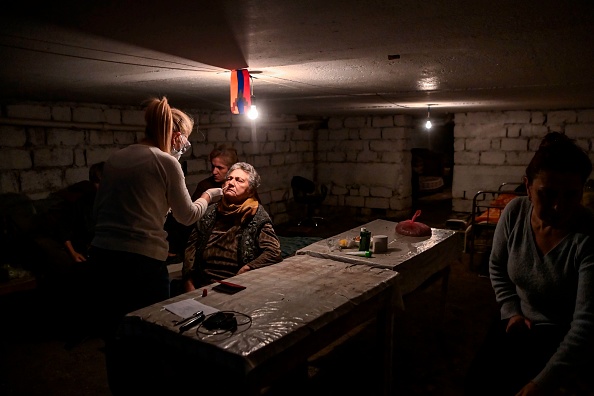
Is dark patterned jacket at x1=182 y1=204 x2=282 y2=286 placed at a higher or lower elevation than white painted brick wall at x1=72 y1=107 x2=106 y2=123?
lower

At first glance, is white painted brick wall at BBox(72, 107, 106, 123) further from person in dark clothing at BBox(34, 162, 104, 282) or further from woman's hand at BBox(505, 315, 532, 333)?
woman's hand at BBox(505, 315, 532, 333)

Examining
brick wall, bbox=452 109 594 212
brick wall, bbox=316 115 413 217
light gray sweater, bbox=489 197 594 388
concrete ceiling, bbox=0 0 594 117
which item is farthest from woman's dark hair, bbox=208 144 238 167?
brick wall, bbox=452 109 594 212

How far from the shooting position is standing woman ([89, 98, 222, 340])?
2.20 m

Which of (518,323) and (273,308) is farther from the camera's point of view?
(273,308)

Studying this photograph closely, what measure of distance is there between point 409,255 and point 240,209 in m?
1.19

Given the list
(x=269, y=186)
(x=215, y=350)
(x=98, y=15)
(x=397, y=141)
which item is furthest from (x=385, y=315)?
(x=397, y=141)

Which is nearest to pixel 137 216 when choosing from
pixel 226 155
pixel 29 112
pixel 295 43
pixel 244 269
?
pixel 244 269

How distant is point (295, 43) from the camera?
6.75 feet

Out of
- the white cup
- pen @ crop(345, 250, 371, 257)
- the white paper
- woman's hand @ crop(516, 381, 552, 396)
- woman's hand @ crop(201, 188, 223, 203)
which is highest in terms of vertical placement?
woman's hand @ crop(201, 188, 223, 203)

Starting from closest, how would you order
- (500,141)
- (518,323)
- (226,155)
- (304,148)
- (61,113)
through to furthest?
(518,323) → (226,155) → (61,113) → (500,141) → (304,148)

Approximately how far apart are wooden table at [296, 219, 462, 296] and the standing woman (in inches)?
41.7

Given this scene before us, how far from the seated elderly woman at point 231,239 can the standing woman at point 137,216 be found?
604 mm

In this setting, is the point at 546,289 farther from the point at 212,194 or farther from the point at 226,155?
the point at 226,155

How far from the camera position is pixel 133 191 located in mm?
2189
